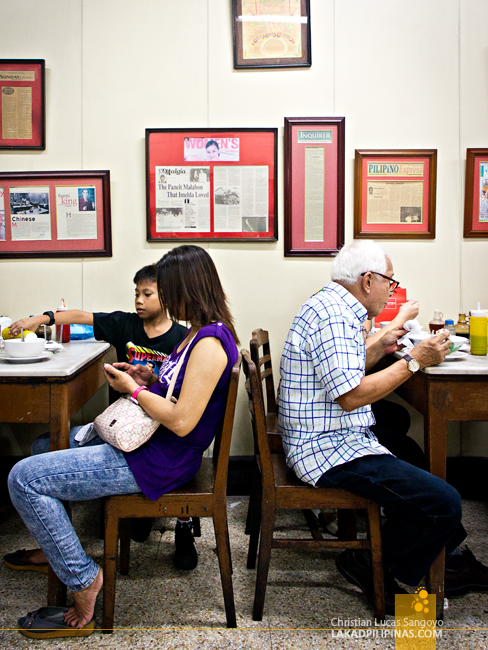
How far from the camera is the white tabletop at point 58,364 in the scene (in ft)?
4.80

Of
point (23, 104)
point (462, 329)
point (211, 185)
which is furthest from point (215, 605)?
point (23, 104)

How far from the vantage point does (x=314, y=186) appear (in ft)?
7.98

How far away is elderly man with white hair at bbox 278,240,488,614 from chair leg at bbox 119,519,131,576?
69 centimetres

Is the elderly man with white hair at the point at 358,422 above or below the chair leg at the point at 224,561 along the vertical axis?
above

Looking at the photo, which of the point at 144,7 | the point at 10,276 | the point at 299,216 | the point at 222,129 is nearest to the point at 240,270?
the point at 299,216

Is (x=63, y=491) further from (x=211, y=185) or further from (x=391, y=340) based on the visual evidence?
(x=211, y=185)

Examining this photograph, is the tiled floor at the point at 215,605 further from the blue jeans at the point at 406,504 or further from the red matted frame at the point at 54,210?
the red matted frame at the point at 54,210

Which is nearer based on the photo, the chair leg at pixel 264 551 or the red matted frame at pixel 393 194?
the chair leg at pixel 264 551

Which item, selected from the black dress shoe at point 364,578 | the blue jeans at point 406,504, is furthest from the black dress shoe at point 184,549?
the blue jeans at point 406,504

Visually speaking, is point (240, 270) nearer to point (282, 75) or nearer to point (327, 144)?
point (327, 144)

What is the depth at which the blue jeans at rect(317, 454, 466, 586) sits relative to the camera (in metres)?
1.35

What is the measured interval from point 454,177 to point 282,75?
1.06m

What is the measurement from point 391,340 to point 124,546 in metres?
1.29

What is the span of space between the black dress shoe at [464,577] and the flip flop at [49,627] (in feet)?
3.99
